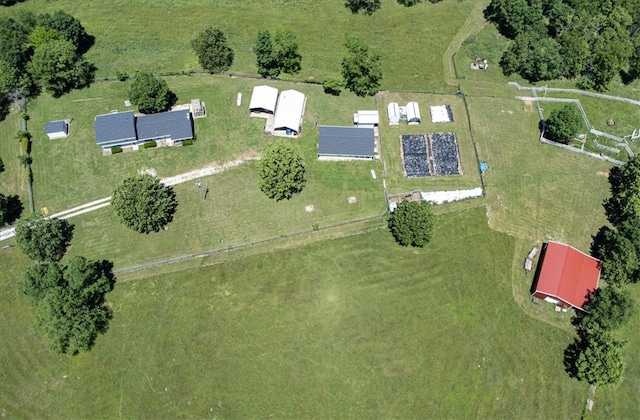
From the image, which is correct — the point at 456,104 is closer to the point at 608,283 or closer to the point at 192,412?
the point at 608,283

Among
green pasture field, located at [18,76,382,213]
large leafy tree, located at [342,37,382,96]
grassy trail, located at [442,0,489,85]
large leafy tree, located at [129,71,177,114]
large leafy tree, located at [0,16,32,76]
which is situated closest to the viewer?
green pasture field, located at [18,76,382,213]

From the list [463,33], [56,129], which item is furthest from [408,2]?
[56,129]

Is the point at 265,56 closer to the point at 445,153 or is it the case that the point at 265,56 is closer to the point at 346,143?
the point at 346,143

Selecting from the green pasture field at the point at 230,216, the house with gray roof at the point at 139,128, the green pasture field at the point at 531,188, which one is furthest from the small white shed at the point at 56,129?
the green pasture field at the point at 531,188

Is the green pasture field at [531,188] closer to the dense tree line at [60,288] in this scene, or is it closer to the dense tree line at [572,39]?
the dense tree line at [572,39]

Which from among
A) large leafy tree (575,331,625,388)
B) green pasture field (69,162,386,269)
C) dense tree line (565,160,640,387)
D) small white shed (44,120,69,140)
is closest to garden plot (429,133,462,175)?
green pasture field (69,162,386,269)

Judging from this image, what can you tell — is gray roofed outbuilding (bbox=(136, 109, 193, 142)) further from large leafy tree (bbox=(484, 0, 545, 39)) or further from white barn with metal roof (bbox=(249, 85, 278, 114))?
large leafy tree (bbox=(484, 0, 545, 39))

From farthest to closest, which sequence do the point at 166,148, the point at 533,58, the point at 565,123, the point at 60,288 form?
1. the point at 533,58
2. the point at 166,148
3. the point at 565,123
4. the point at 60,288
